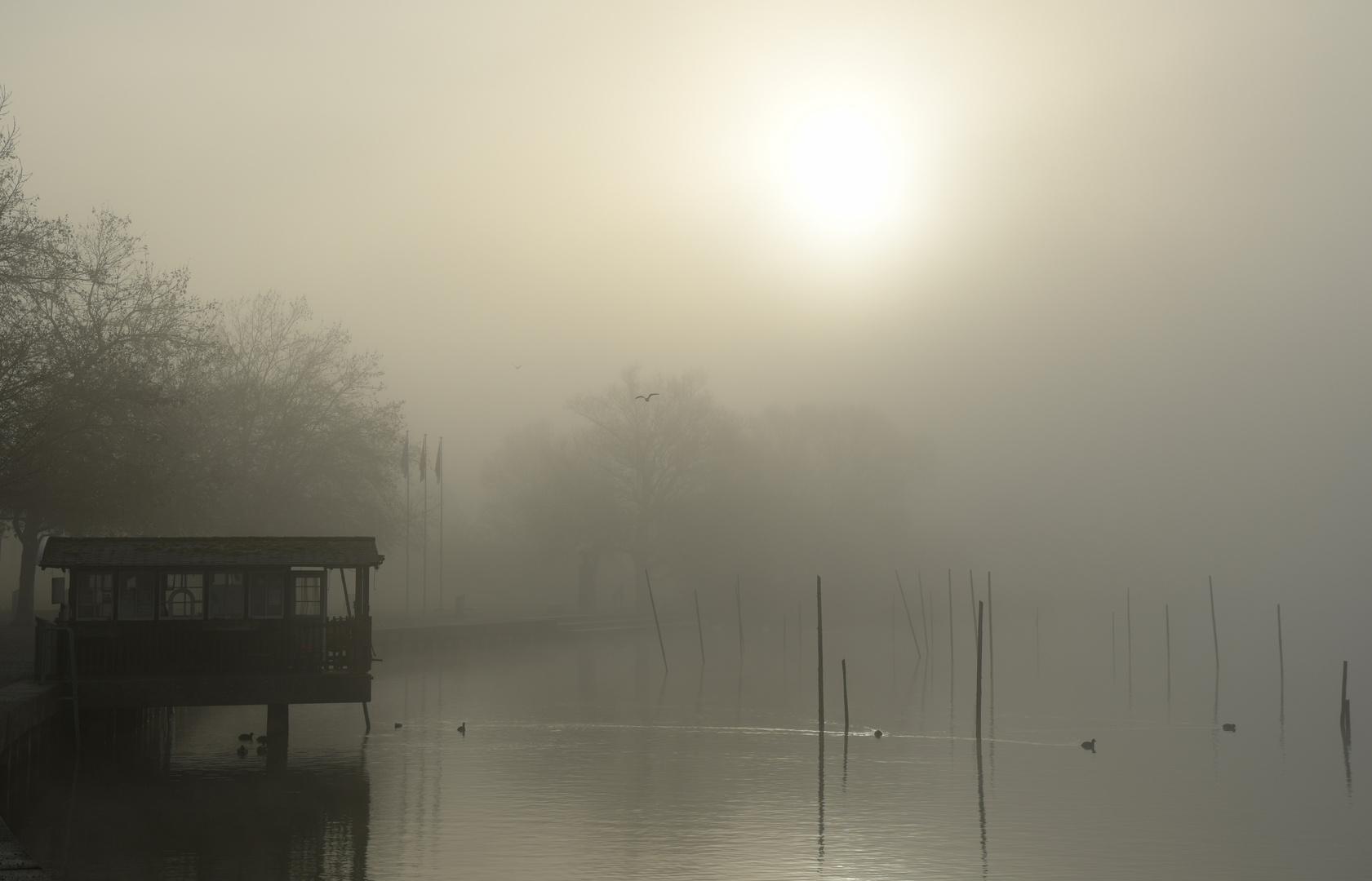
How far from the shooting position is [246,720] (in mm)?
40969

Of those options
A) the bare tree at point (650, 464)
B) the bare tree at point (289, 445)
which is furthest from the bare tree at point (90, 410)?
the bare tree at point (650, 464)

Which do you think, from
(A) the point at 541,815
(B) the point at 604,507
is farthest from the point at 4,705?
(B) the point at 604,507

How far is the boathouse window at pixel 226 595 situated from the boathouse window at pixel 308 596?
1.47 metres

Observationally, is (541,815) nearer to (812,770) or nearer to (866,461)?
(812,770)

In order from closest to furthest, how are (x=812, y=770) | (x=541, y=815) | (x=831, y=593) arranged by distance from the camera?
(x=541, y=815)
(x=812, y=770)
(x=831, y=593)

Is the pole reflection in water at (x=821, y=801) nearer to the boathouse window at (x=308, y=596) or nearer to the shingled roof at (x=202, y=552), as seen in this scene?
the shingled roof at (x=202, y=552)

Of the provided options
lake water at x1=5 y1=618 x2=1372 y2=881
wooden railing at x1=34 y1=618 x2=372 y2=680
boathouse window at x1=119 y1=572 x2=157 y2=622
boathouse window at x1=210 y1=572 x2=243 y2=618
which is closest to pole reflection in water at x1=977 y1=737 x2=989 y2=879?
lake water at x1=5 y1=618 x2=1372 y2=881

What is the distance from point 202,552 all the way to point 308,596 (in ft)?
9.42

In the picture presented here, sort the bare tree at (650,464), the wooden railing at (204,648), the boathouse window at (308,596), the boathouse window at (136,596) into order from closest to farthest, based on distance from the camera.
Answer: the wooden railing at (204,648)
the boathouse window at (136,596)
the boathouse window at (308,596)
the bare tree at (650,464)

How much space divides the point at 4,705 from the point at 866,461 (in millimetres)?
93169

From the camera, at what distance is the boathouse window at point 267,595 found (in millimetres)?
31391

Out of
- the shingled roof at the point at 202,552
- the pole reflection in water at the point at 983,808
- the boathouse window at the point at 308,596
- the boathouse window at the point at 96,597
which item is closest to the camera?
the pole reflection in water at the point at 983,808

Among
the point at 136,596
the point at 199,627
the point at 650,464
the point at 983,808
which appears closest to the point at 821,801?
the point at 983,808

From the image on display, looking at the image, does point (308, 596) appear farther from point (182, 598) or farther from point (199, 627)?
point (182, 598)
